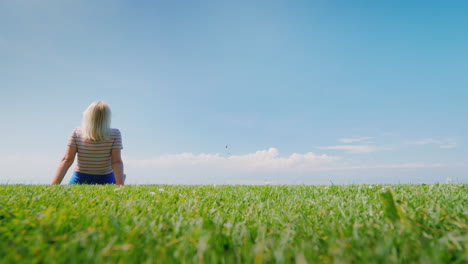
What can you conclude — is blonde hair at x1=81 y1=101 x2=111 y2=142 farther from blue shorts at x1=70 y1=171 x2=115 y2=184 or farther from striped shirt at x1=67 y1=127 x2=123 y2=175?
blue shorts at x1=70 y1=171 x2=115 y2=184

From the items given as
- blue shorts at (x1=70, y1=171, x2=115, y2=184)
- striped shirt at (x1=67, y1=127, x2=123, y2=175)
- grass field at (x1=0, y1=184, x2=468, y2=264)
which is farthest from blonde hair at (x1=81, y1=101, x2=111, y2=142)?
grass field at (x1=0, y1=184, x2=468, y2=264)

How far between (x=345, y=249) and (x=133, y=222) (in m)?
1.49

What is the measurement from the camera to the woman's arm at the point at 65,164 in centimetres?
643

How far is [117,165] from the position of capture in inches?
281

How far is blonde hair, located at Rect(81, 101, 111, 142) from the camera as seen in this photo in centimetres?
659

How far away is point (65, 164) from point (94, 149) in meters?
0.70

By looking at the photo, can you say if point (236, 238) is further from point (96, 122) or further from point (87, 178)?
point (87, 178)

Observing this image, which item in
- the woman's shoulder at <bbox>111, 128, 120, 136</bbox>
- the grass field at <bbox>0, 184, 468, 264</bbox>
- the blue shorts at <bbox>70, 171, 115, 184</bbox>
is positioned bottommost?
the grass field at <bbox>0, 184, 468, 264</bbox>

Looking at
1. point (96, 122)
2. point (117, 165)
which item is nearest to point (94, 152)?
point (117, 165)

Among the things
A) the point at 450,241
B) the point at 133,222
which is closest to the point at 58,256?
the point at 133,222

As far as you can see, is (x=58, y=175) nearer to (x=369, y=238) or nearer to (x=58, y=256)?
(x=58, y=256)

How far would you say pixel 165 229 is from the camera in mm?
2080

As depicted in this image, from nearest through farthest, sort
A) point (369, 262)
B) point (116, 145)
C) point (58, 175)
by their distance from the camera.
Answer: point (369, 262), point (58, 175), point (116, 145)

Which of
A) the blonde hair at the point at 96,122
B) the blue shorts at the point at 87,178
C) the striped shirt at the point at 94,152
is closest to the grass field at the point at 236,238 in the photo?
the blonde hair at the point at 96,122
